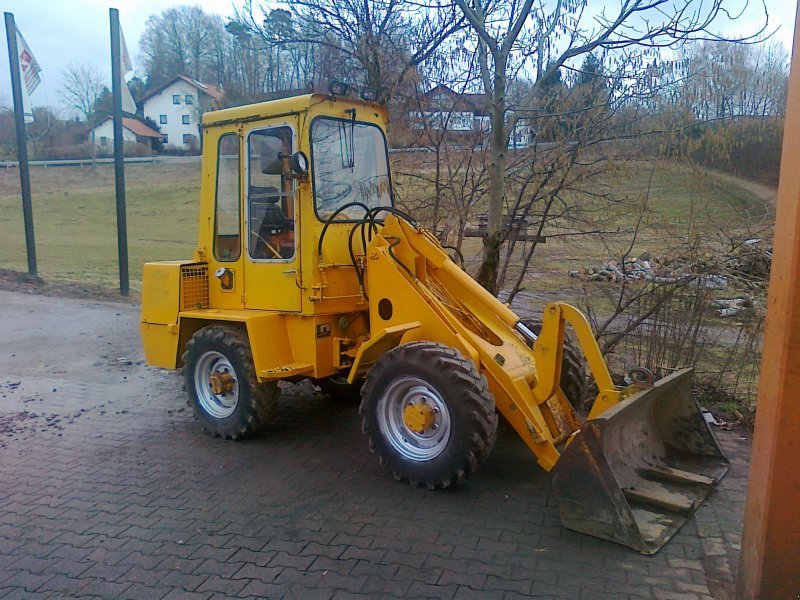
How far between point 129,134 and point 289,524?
69551 mm

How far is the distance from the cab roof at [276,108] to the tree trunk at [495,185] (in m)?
1.66

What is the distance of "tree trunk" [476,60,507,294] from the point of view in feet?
23.4

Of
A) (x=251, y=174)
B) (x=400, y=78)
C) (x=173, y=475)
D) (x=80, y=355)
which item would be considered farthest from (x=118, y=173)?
(x=173, y=475)

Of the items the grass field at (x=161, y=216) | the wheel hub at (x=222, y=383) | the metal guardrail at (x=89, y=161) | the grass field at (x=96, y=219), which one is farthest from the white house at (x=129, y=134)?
the wheel hub at (x=222, y=383)

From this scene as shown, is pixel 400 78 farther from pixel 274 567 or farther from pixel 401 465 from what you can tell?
pixel 274 567

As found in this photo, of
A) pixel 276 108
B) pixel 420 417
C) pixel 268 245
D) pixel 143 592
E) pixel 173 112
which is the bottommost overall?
pixel 143 592

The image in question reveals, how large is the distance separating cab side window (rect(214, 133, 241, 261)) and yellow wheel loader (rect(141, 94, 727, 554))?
0.02 metres

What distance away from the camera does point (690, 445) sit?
496cm

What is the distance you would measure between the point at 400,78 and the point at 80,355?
5.62 m

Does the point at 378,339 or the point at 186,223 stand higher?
the point at 378,339

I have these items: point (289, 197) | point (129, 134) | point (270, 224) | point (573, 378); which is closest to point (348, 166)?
point (289, 197)

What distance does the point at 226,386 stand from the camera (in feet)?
19.0

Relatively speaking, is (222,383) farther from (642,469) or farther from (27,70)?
(27,70)

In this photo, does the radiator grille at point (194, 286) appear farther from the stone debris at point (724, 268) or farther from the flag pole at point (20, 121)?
the flag pole at point (20, 121)
